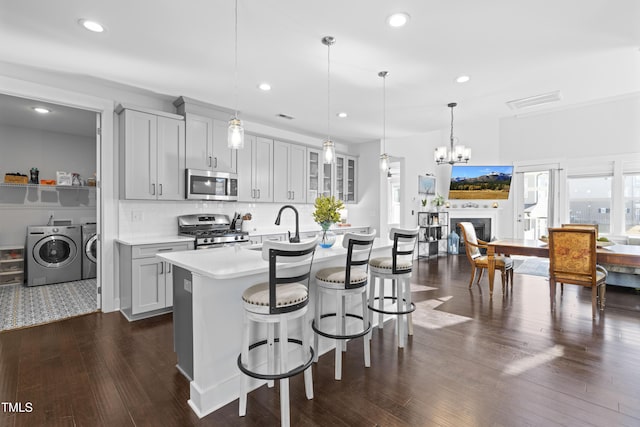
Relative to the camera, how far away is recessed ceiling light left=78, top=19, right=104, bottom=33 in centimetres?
240

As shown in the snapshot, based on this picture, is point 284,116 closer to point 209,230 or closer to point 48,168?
point 209,230

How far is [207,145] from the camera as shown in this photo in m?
4.22

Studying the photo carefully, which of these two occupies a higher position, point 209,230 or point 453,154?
point 453,154

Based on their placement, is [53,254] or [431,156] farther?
[431,156]

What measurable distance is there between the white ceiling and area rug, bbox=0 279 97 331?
2682 millimetres

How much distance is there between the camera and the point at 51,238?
4.93 m

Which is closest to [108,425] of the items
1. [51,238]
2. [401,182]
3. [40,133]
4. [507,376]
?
[507,376]

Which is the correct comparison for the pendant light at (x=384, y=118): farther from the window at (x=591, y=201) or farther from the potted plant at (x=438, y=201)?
the window at (x=591, y=201)

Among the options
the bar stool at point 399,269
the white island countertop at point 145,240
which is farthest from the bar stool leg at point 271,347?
the white island countertop at point 145,240

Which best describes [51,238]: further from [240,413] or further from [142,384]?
[240,413]

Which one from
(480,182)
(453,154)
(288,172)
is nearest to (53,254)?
(288,172)

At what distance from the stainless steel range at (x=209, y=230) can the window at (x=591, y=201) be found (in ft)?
22.1

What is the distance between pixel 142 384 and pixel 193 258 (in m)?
0.95

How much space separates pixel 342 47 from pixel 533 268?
5813 mm
